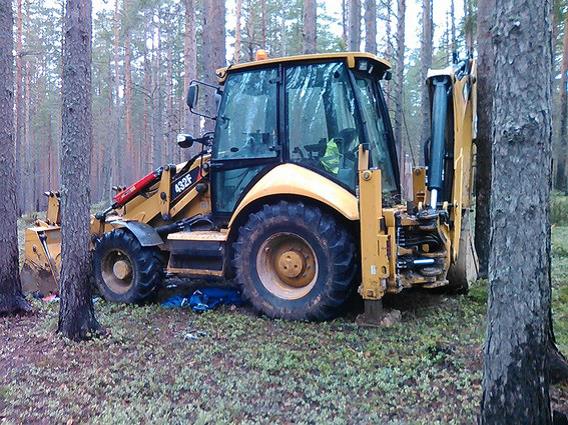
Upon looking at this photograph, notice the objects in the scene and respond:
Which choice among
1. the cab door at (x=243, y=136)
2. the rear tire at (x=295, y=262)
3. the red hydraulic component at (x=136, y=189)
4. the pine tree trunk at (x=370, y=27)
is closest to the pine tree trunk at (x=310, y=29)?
the pine tree trunk at (x=370, y=27)

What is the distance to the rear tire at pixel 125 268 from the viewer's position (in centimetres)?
691

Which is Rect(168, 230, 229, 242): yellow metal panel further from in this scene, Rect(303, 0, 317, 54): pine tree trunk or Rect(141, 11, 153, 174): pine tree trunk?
Rect(141, 11, 153, 174): pine tree trunk

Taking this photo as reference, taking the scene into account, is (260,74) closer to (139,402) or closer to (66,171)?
(66,171)

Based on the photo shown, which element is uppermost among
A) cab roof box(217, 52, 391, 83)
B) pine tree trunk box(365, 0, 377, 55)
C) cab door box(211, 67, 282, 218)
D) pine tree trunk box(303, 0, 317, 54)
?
pine tree trunk box(365, 0, 377, 55)

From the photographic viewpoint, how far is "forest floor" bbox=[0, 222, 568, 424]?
12.0 ft

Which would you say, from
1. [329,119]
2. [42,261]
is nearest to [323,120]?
[329,119]

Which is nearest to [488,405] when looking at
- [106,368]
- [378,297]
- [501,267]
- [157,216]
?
[501,267]

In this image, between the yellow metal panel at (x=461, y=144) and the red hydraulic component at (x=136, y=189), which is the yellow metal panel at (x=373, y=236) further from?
the red hydraulic component at (x=136, y=189)

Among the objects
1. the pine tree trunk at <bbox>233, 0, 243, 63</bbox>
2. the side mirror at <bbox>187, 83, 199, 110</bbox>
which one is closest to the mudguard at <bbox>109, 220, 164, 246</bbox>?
the side mirror at <bbox>187, 83, 199, 110</bbox>

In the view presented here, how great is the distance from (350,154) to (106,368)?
10.6 feet

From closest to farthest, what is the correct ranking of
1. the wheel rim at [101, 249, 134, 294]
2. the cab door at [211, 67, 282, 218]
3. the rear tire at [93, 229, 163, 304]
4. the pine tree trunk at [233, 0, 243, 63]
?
the cab door at [211, 67, 282, 218]
the rear tire at [93, 229, 163, 304]
the wheel rim at [101, 249, 134, 294]
the pine tree trunk at [233, 0, 243, 63]

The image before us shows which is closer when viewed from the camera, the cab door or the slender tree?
the slender tree

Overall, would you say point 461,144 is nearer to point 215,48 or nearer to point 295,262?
point 295,262

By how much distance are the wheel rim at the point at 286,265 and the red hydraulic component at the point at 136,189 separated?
223 cm
